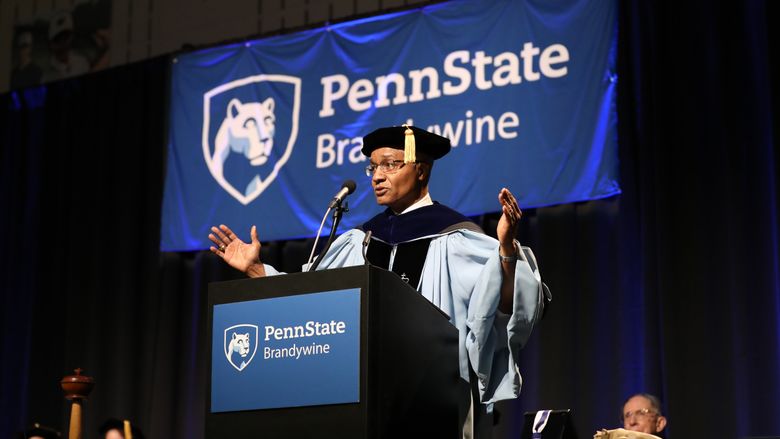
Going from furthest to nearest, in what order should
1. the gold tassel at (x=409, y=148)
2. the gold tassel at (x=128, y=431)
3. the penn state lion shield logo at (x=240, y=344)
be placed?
the gold tassel at (x=128, y=431) → the gold tassel at (x=409, y=148) → the penn state lion shield logo at (x=240, y=344)

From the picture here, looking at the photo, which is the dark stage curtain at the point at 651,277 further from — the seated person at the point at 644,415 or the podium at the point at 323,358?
the podium at the point at 323,358

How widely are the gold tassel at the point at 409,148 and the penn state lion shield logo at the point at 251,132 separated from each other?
11.1 ft

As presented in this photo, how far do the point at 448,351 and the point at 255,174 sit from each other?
4.16 m

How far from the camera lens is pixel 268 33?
6969 millimetres

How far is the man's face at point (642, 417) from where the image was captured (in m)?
4.93

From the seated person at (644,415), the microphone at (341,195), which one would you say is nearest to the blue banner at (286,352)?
the microphone at (341,195)

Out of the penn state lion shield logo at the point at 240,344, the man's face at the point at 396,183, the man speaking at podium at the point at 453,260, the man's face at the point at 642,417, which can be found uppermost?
the man's face at the point at 396,183

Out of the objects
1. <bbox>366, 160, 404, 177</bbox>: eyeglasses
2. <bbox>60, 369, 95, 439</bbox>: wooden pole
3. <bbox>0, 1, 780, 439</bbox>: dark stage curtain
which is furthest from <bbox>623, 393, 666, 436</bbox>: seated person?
<bbox>60, 369, 95, 439</bbox>: wooden pole

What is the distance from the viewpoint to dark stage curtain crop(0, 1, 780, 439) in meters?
5.32

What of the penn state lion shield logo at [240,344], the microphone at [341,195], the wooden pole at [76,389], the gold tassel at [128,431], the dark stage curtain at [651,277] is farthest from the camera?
the dark stage curtain at [651,277]

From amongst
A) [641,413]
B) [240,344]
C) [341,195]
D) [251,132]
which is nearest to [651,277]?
[641,413]

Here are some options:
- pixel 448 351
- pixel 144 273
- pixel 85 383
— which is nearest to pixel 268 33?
pixel 144 273

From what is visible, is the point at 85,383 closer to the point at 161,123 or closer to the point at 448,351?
the point at 448,351

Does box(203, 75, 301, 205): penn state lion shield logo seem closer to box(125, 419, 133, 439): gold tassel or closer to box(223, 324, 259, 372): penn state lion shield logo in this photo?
box(125, 419, 133, 439): gold tassel
